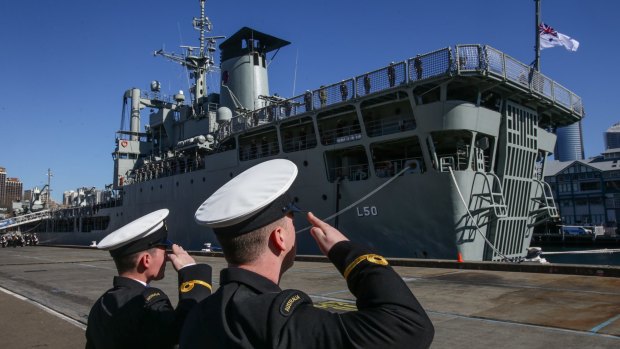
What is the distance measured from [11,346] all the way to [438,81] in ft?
41.0

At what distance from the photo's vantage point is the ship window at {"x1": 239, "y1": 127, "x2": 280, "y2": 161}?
64.7 ft

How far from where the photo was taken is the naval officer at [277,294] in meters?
1.27

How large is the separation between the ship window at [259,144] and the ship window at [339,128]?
8.02ft

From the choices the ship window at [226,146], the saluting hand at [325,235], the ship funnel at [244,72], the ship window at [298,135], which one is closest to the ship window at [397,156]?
the ship window at [298,135]

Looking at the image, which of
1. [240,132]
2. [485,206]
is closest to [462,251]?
[485,206]

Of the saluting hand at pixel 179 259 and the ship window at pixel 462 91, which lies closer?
the saluting hand at pixel 179 259

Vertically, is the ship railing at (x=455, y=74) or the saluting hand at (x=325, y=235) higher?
the ship railing at (x=455, y=74)

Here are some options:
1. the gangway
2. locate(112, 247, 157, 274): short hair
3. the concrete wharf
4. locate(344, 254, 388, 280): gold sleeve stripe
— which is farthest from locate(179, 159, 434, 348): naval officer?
the gangway

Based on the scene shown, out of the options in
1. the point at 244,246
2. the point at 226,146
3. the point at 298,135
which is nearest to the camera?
the point at 244,246

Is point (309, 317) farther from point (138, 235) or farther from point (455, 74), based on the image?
point (455, 74)

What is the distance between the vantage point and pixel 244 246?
5.08 feet

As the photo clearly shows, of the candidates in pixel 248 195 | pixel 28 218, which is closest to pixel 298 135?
pixel 248 195

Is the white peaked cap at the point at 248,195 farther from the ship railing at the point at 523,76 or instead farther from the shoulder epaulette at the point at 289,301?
the ship railing at the point at 523,76

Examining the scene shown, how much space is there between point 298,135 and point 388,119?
4.76 metres
